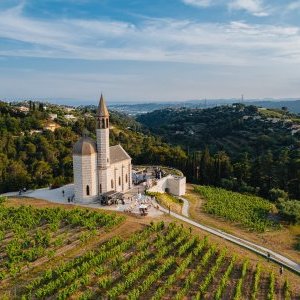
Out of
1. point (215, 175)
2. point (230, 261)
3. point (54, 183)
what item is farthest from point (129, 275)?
point (215, 175)

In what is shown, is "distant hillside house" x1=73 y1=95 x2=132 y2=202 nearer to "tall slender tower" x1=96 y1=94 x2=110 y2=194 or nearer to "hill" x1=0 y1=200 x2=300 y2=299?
"tall slender tower" x1=96 y1=94 x2=110 y2=194

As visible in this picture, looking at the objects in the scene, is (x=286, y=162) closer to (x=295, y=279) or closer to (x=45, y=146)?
(x=295, y=279)

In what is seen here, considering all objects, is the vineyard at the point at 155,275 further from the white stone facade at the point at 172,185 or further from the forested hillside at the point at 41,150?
the forested hillside at the point at 41,150

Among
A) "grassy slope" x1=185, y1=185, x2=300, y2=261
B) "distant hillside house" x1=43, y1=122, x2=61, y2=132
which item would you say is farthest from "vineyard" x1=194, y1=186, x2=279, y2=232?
"distant hillside house" x1=43, y1=122, x2=61, y2=132

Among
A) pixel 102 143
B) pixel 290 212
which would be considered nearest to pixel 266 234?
pixel 290 212

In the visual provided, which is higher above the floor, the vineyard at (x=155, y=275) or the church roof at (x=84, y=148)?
the church roof at (x=84, y=148)

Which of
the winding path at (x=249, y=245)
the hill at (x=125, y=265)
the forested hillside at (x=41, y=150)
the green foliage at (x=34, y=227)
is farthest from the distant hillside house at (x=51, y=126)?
the hill at (x=125, y=265)
